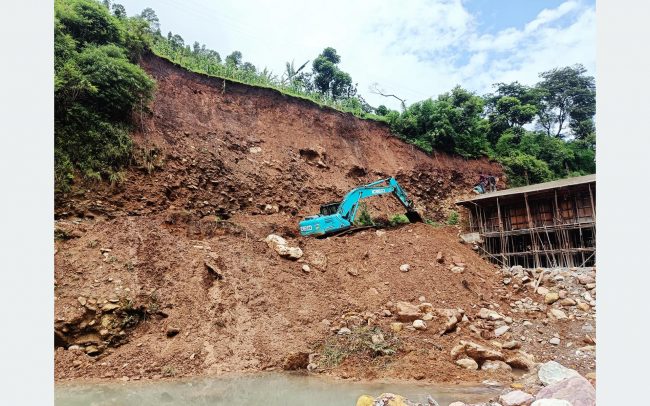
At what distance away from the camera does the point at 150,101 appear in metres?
14.8

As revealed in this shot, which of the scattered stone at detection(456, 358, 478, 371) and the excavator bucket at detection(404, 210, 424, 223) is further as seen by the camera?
the excavator bucket at detection(404, 210, 424, 223)

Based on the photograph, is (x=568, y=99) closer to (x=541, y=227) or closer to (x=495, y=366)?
(x=541, y=227)

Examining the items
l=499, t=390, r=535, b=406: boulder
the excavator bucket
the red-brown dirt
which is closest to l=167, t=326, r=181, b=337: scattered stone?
the red-brown dirt

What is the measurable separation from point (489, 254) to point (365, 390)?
34.7 feet

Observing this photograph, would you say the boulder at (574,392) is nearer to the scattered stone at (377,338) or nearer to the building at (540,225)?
the scattered stone at (377,338)

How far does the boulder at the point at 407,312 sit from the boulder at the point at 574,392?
4.43m

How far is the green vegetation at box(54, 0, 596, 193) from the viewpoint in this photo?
40.0 feet

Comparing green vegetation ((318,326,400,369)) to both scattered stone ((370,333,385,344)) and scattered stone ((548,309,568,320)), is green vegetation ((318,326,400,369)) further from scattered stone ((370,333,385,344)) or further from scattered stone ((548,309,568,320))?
scattered stone ((548,309,568,320))

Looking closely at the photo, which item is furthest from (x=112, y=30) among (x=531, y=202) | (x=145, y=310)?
(x=531, y=202)

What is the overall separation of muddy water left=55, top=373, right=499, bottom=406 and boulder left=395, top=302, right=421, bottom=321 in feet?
7.98

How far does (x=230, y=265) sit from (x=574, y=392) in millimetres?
8602

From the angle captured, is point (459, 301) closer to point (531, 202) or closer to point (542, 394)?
point (542, 394)

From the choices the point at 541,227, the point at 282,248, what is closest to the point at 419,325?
the point at 282,248

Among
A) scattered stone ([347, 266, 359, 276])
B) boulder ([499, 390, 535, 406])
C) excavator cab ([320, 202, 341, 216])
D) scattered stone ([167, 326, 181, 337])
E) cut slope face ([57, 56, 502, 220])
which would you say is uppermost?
cut slope face ([57, 56, 502, 220])
